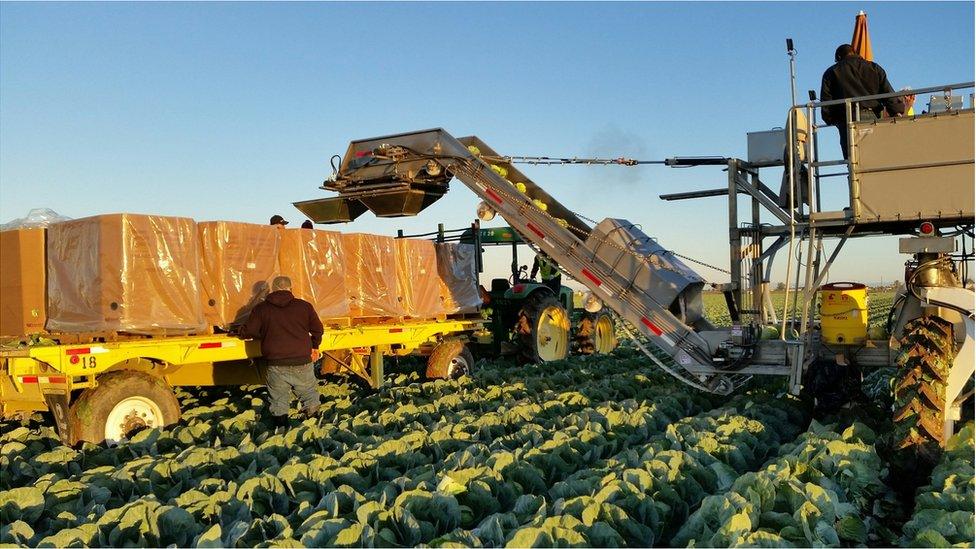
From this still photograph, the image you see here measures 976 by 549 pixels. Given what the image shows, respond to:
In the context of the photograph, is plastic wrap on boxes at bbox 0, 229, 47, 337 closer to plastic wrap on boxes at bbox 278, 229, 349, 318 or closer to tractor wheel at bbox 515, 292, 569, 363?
plastic wrap on boxes at bbox 278, 229, 349, 318

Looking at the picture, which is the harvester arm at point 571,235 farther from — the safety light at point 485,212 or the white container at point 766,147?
the white container at point 766,147

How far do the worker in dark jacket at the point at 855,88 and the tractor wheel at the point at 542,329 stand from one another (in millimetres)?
6433

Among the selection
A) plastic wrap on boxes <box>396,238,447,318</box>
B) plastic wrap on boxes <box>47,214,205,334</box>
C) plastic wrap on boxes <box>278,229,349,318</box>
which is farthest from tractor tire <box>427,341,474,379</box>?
plastic wrap on boxes <box>47,214,205,334</box>

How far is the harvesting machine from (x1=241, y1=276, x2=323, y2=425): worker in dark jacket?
297cm

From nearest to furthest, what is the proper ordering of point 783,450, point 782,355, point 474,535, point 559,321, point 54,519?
point 474,535 → point 54,519 → point 783,450 → point 782,355 → point 559,321

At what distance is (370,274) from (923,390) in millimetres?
6239

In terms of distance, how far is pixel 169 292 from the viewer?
289 inches

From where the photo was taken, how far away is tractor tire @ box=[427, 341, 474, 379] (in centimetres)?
1083

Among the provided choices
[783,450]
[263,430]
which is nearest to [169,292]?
[263,430]

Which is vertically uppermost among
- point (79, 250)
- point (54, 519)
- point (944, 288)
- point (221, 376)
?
point (79, 250)

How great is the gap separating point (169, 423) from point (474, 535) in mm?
4309

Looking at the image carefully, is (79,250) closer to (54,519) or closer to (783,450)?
(54,519)

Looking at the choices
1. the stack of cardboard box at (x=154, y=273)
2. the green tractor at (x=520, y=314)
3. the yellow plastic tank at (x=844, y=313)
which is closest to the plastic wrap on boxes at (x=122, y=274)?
the stack of cardboard box at (x=154, y=273)

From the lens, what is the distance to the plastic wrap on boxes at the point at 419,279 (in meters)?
10.4
